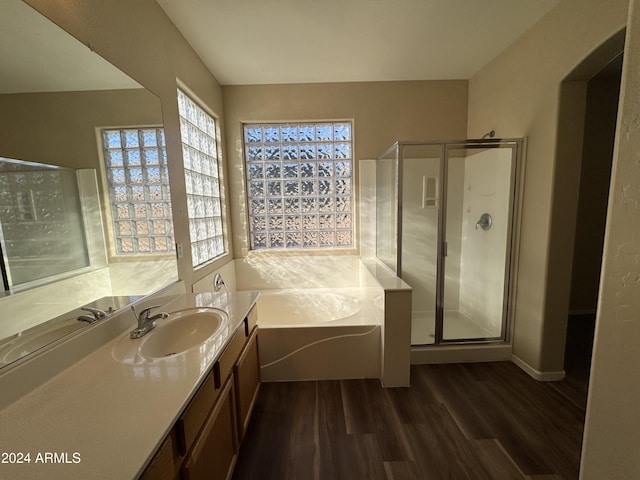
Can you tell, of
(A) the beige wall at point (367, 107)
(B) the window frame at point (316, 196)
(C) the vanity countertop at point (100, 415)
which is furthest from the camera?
(B) the window frame at point (316, 196)

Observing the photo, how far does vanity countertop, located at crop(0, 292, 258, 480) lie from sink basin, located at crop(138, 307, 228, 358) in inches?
7.5

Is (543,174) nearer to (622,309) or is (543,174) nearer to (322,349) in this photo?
(622,309)

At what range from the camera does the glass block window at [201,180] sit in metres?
2.00

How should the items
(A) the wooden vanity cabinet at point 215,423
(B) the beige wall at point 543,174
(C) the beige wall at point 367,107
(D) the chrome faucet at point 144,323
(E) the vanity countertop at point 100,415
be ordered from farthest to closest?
(C) the beige wall at point 367,107
(B) the beige wall at point 543,174
(D) the chrome faucet at point 144,323
(A) the wooden vanity cabinet at point 215,423
(E) the vanity countertop at point 100,415

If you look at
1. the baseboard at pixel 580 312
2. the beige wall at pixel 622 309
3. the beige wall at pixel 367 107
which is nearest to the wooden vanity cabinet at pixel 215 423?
the beige wall at pixel 622 309

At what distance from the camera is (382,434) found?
4.66 feet

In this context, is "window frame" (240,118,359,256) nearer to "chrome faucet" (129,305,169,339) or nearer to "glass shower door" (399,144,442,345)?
"glass shower door" (399,144,442,345)

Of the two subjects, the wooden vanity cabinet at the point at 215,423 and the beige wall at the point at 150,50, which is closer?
the wooden vanity cabinet at the point at 215,423

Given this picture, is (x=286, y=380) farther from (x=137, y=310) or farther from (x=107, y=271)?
(x=107, y=271)

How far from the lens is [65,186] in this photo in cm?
97

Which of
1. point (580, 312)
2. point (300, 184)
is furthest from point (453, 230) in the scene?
point (580, 312)

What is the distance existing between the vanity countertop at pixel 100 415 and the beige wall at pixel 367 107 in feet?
7.69

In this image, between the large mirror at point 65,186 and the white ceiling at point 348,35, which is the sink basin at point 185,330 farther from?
the white ceiling at point 348,35

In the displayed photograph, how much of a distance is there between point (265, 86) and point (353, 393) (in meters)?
2.99
